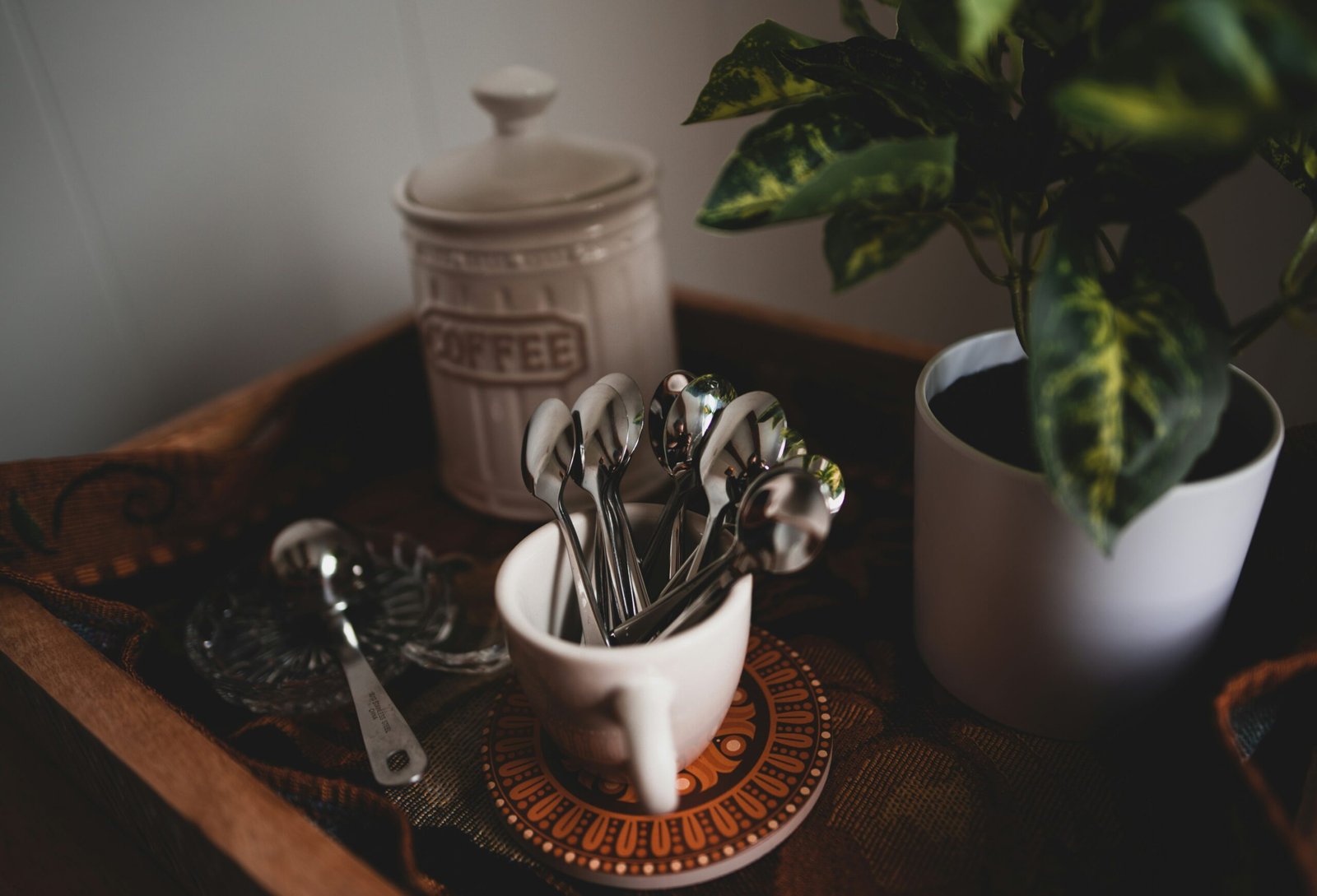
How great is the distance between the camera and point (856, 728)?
357mm

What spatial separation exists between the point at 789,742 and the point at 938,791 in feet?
0.19

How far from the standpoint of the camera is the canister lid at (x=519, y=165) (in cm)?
44

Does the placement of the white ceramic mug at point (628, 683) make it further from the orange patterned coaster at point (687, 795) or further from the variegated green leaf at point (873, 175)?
the variegated green leaf at point (873, 175)

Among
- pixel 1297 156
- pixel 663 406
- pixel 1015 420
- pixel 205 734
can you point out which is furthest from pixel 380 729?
pixel 1297 156

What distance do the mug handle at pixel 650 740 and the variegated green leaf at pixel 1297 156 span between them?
258 mm

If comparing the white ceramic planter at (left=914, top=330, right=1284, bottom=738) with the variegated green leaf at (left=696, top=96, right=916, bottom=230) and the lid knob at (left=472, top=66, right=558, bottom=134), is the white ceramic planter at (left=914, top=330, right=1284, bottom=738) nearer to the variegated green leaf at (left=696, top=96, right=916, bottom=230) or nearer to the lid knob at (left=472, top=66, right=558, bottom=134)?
the variegated green leaf at (left=696, top=96, right=916, bottom=230)

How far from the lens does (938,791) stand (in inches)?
13.0

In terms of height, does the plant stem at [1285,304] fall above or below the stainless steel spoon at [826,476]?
above

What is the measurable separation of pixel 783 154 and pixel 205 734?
285 millimetres

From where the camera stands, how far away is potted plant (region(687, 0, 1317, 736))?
185mm

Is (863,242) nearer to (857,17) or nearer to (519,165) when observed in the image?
(857,17)

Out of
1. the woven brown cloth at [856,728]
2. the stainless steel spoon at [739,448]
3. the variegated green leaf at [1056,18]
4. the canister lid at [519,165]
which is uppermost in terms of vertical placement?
the variegated green leaf at [1056,18]

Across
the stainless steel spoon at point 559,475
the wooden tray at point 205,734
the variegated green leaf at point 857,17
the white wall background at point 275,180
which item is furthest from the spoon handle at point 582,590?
the white wall background at point 275,180

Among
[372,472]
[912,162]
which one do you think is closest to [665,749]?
[912,162]
